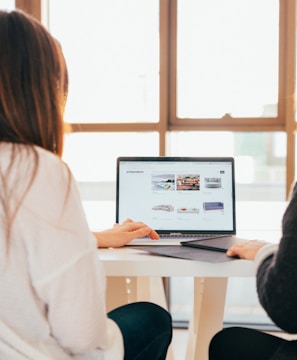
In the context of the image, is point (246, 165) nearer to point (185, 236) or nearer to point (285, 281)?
point (185, 236)

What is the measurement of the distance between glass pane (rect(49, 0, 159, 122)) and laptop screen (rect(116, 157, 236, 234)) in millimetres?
1183

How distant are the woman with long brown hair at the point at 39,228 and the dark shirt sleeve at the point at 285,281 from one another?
311 mm

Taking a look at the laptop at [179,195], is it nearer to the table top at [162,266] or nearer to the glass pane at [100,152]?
the table top at [162,266]

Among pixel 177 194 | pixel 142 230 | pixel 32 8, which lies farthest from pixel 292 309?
pixel 32 8

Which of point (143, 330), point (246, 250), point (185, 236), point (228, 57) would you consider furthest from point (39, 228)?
point (228, 57)

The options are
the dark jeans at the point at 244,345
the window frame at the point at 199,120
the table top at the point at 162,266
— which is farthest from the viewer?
the window frame at the point at 199,120

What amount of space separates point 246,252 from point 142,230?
37cm

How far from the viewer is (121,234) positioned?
1.64 m

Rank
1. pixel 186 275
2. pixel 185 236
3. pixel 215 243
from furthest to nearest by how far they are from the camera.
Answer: pixel 185 236 → pixel 215 243 → pixel 186 275

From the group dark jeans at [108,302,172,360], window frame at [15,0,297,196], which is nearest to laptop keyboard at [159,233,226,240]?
dark jeans at [108,302,172,360]

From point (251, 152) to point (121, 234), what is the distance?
1.59m

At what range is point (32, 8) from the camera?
305 cm

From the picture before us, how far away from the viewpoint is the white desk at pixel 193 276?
4.62 ft

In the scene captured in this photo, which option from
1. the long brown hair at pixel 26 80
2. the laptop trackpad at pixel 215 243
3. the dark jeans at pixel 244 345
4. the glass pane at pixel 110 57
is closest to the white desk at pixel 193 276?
the laptop trackpad at pixel 215 243
